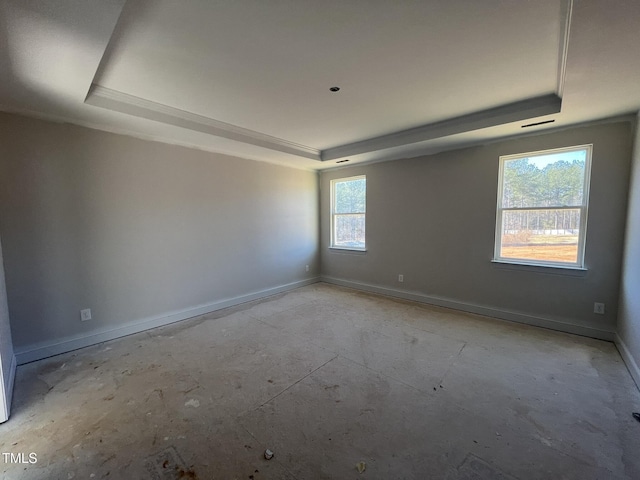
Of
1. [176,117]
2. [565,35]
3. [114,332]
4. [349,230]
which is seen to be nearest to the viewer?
[565,35]

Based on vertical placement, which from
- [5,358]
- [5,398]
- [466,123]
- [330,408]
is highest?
[466,123]

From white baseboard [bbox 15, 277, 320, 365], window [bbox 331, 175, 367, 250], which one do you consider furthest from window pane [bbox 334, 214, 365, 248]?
white baseboard [bbox 15, 277, 320, 365]

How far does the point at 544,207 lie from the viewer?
10.8 feet

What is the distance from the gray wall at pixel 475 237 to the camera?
294cm

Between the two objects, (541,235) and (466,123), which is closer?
(466,123)

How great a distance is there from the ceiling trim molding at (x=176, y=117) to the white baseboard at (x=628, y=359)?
14.8ft

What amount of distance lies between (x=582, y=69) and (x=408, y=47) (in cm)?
121

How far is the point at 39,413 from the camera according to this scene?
192 cm

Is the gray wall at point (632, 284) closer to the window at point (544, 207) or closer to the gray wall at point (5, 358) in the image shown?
the window at point (544, 207)

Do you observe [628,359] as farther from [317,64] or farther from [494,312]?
[317,64]

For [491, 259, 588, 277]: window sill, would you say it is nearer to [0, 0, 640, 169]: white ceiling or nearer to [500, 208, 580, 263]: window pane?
[500, 208, 580, 263]: window pane

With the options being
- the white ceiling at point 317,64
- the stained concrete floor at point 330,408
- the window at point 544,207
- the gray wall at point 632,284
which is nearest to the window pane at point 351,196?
the white ceiling at point 317,64

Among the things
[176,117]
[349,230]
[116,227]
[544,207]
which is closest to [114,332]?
[116,227]

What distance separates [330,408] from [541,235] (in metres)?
3.32
